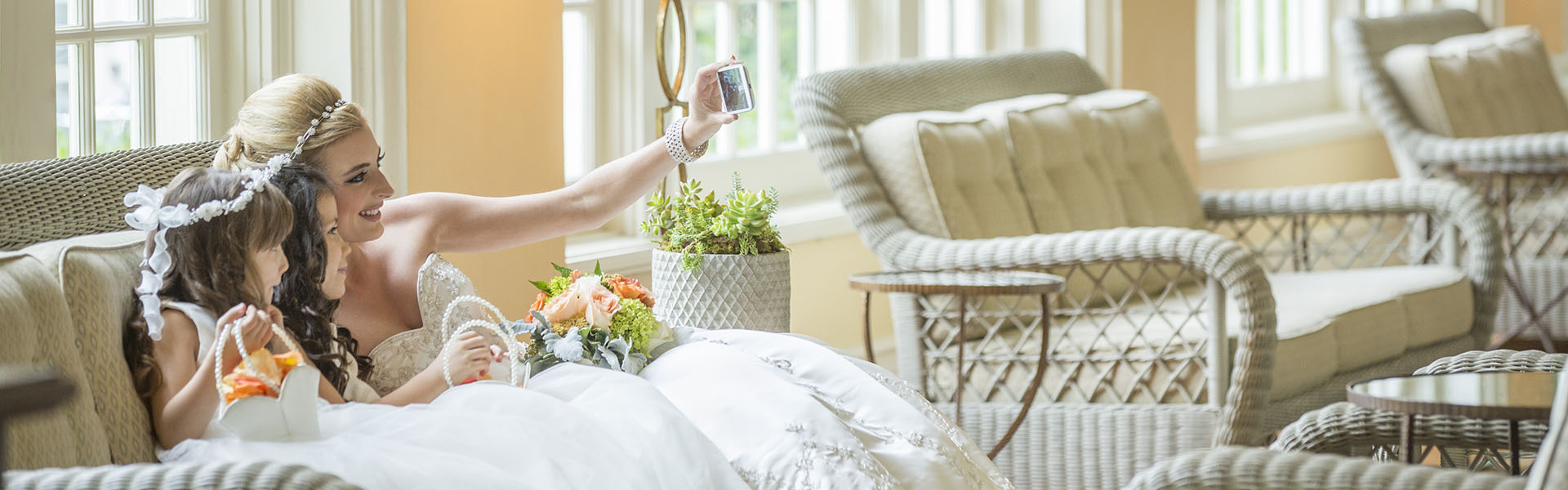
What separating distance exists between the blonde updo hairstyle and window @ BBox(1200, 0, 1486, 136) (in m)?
3.82

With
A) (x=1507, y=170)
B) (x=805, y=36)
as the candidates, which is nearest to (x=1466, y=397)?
(x=805, y=36)

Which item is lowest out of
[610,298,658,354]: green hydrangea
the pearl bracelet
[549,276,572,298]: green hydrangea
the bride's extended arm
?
[610,298,658,354]: green hydrangea

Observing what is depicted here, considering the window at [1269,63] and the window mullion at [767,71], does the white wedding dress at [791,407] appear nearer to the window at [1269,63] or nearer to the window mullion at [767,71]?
the window mullion at [767,71]

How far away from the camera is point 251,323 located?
1602 mm

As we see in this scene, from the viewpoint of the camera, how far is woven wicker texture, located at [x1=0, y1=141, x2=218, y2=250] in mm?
1722

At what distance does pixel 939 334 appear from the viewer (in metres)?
2.94

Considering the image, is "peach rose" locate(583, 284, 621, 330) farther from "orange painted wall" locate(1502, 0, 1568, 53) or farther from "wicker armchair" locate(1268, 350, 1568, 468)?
"orange painted wall" locate(1502, 0, 1568, 53)

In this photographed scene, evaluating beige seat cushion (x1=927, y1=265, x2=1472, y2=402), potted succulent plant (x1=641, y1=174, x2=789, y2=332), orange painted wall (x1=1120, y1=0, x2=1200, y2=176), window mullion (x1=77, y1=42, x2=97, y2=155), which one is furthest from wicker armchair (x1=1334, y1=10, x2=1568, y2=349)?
window mullion (x1=77, y1=42, x2=97, y2=155)

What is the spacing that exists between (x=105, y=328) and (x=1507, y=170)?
12.0 feet

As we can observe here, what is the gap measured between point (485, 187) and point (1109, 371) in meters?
1.14

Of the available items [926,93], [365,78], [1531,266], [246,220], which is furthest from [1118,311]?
[1531,266]

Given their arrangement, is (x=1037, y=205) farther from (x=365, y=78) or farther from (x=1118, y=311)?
(x=365, y=78)

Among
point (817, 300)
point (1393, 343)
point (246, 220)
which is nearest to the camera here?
point (246, 220)

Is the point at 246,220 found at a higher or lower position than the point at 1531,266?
higher
